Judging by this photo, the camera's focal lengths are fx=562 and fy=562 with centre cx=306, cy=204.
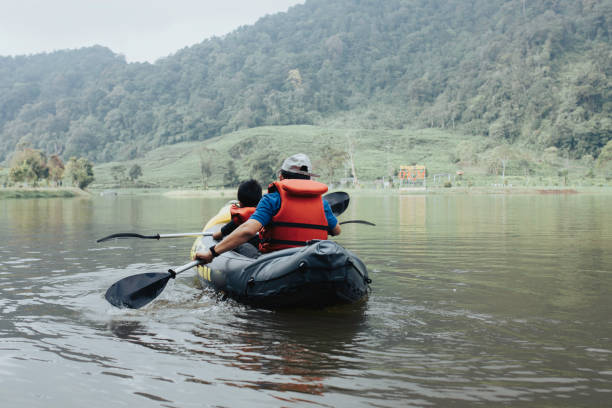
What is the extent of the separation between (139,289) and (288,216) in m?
1.87

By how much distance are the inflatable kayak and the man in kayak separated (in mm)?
331

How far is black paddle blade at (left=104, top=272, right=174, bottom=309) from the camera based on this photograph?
248 inches

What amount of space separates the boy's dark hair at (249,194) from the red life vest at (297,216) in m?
1.25

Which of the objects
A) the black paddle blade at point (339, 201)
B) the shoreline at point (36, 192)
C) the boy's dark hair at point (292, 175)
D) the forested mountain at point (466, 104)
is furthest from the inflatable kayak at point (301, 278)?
the forested mountain at point (466, 104)

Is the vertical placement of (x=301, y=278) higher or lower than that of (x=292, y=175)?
lower

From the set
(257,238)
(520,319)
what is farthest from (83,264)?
(520,319)

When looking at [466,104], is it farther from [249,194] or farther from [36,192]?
[249,194]

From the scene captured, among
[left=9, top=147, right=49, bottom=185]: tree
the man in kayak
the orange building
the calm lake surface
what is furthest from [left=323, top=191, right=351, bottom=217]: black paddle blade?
the orange building

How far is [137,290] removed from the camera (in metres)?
6.33

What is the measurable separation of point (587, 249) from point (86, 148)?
603 feet

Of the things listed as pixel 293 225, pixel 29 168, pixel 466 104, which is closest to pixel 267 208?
pixel 293 225

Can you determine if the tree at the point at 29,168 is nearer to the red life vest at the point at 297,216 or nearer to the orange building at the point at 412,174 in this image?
the orange building at the point at 412,174

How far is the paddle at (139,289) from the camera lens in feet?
20.6

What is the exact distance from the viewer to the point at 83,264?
1020cm
